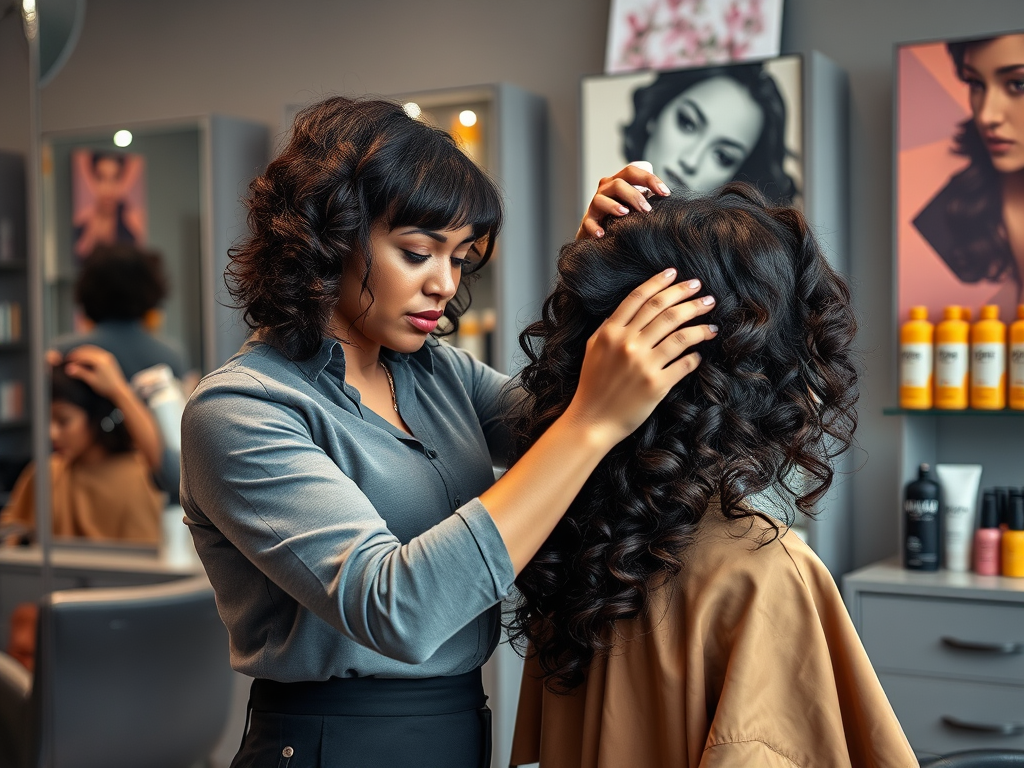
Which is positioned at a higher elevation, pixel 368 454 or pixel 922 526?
pixel 368 454

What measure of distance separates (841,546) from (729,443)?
6.54 feet

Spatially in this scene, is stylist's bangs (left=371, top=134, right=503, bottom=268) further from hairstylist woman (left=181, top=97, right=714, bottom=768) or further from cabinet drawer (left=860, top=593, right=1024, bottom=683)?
cabinet drawer (left=860, top=593, right=1024, bottom=683)

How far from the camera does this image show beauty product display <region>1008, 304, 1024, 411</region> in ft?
8.70

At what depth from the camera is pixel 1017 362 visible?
8.73ft

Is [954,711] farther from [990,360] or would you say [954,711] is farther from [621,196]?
[621,196]

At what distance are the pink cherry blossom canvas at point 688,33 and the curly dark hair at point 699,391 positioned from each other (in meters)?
2.00

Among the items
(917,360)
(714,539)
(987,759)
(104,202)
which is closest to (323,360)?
(714,539)

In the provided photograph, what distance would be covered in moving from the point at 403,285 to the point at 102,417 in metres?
2.80

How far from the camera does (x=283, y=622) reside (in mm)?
1225

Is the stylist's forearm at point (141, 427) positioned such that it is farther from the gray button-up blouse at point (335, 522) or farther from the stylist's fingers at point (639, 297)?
the stylist's fingers at point (639, 297)

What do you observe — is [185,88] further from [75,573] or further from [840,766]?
[840,766]

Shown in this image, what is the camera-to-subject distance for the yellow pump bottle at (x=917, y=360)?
2768 mm

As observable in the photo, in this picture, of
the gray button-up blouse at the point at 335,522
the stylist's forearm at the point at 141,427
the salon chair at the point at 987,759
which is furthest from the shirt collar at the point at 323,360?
the stylist's forearm at the point at 141,427

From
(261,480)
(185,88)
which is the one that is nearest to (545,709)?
(261,480)
